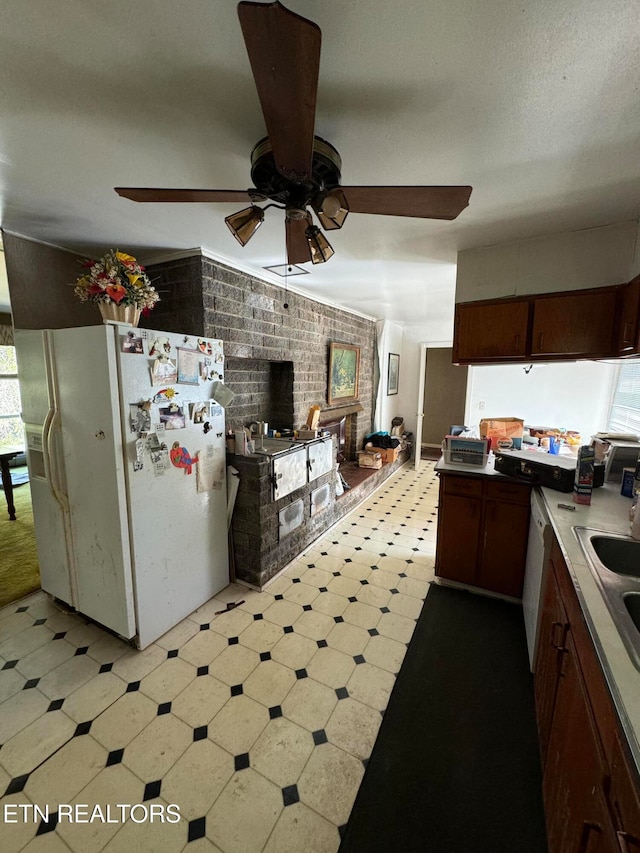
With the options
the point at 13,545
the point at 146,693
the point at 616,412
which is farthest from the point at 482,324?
the point at 13,545

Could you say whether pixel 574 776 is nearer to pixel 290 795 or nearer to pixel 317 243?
pixel 290 795

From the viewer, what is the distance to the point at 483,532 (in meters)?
2.38

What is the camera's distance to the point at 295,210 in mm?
1231

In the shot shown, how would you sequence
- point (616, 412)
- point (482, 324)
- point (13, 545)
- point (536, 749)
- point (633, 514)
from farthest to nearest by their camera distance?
point (616, 412) → point (13, 545) → point (482, 324) → point (633, 514) → point (536, 749)

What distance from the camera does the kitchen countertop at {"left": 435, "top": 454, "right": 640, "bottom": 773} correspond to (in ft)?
2.44

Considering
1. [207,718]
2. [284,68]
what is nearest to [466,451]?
[207,718]

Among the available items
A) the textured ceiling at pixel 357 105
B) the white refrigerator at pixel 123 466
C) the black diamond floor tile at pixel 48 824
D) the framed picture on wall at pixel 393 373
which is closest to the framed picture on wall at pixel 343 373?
the framed picture on wall at pixel 393 373

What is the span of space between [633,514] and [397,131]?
192 centimetres

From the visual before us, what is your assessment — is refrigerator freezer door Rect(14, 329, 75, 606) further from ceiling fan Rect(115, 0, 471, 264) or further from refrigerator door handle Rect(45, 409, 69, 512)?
ceiling fan Rect(115, 0, 471, 264)

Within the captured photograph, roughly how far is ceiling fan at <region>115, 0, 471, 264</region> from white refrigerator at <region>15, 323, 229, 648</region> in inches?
36.1

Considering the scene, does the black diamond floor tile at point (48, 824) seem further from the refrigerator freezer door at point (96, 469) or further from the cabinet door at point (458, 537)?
the cabinet door at point (458, 537)

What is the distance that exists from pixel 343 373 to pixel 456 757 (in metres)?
3.60

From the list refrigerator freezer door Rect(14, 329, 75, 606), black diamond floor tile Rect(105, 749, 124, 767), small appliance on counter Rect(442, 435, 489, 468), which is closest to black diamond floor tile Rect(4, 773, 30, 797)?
black diamond floor tile Rect(105, 749, 124, 767)

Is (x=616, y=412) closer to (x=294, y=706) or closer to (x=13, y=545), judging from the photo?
(x=294, y=706)
